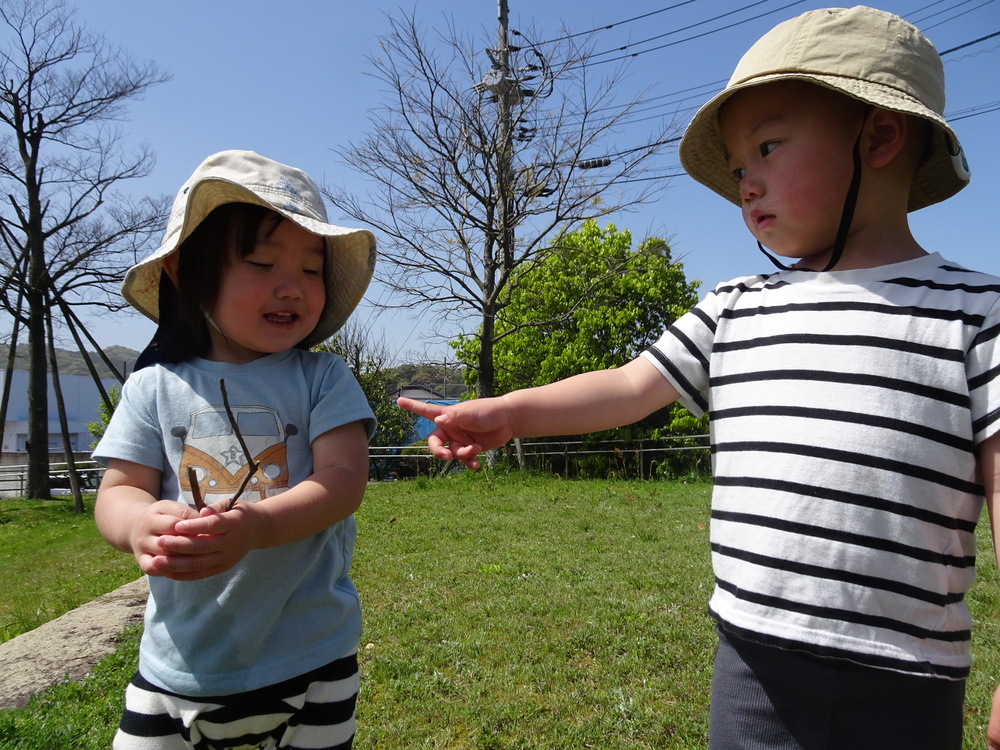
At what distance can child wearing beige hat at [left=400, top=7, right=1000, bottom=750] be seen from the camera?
121 cm

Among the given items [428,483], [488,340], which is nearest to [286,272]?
[428,483]

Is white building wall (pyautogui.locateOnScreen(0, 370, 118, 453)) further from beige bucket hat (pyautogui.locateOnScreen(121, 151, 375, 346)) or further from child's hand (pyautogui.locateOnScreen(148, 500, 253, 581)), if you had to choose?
child's hand (pyautogui.locateOnScreen(148, 500, 253, 581))

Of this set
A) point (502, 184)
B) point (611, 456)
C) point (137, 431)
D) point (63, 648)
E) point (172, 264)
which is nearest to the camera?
point (137, 431)

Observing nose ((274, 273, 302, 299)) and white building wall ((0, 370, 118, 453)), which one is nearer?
nose ((274, 273, 302, 299))

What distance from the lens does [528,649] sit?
143 inches

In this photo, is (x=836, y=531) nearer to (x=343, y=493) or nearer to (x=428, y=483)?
(x=343, y=493)

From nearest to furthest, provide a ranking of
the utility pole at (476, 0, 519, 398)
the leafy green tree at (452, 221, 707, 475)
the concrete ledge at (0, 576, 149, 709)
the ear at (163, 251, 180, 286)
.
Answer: the ear at (163, 251, 180, 286), the concrete ledge at (0, 576, 149, 709), the utility pole at (476, 0, 519, 398), the leafy green tree at (452, 221, 707, 475)

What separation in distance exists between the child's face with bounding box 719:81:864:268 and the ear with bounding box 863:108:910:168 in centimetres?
3

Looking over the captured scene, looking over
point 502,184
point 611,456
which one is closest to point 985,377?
point 502,184

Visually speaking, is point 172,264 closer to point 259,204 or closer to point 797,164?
point 259,204

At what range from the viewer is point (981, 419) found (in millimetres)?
1193

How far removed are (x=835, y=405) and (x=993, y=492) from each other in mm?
262

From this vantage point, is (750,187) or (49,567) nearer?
(750,187)

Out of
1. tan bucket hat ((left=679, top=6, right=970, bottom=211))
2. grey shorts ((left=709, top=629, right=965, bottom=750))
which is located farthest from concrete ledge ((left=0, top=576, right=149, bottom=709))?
tan bucket hat ((left=679, top=6, right=970, bottom=211))
